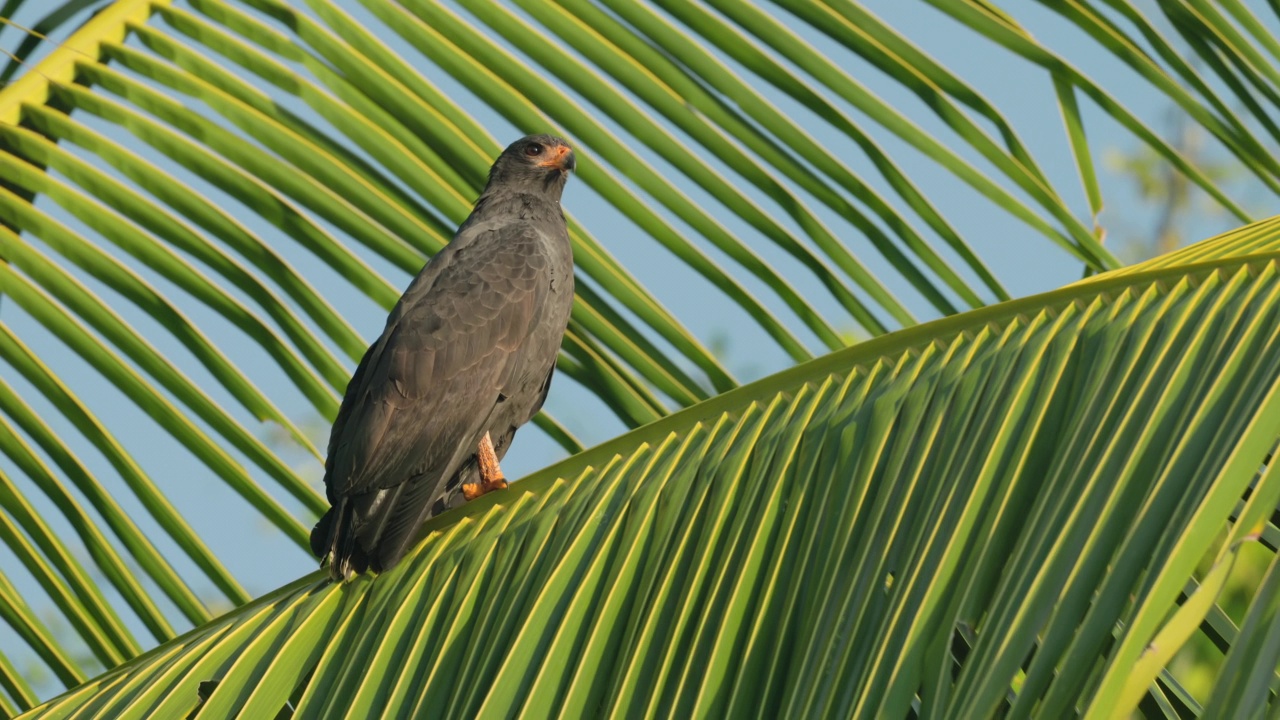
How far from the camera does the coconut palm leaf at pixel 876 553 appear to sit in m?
1.19

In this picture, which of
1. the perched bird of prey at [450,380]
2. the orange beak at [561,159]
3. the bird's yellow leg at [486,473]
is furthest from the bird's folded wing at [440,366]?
the orange beak at [561,159]

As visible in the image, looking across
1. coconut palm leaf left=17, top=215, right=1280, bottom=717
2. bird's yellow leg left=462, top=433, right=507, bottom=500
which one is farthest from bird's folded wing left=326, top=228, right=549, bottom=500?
coconut palm leaf left=17, top=215, right=1280, bottom=717

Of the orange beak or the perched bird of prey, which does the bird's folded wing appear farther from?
the orange beak

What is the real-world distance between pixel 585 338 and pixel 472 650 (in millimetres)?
1207

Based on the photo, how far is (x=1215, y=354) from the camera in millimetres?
1456

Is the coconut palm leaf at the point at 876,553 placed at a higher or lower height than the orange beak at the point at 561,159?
lower

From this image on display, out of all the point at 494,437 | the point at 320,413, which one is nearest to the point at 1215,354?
the point at 320,413

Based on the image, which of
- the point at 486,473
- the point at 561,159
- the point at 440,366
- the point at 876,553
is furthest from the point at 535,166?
the point at 876,553

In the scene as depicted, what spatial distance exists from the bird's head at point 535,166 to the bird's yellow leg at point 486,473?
819 mm

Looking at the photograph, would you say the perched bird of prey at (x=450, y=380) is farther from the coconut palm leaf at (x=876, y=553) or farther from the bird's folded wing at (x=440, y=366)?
the coconut palm leaf at (x=876, y=553)

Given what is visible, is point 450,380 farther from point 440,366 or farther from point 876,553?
point 876,553

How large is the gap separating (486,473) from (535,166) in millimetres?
1018

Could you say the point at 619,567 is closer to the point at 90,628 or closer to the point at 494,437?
the point at 90,628

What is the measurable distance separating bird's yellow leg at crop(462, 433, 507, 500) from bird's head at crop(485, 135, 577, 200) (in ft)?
2.69
